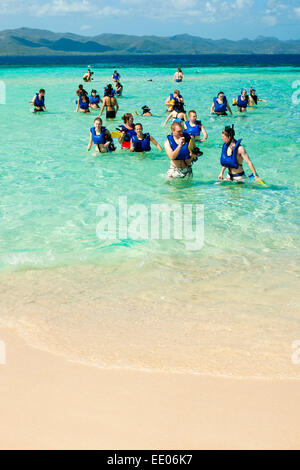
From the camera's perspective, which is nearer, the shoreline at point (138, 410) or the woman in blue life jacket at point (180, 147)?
the shoreline at point (138, 410)

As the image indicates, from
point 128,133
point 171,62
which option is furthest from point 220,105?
point 171,62

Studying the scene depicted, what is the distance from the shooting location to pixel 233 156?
30.1ft

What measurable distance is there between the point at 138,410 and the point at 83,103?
1894cm

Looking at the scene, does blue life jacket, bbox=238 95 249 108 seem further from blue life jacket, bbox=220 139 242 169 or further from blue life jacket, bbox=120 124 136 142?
blue life jacket, bbox=220 139 242 169

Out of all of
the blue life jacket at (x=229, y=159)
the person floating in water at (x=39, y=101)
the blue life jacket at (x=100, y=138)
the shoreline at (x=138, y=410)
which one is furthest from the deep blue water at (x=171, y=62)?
the shoreline at (x=138, y=410)

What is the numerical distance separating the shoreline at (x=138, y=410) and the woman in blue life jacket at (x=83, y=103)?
18.1 m

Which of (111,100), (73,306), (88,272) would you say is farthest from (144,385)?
(111,100)

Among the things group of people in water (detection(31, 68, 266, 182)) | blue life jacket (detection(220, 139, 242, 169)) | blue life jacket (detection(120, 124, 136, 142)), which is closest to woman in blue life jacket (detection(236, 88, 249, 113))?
group of people in water (detection(31, 68, 266, 182))

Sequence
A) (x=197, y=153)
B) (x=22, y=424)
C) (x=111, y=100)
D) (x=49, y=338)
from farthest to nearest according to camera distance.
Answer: (x=111, y=100)
(x=197, y=153)
(x=49, y=338)
(x=22, y=424)

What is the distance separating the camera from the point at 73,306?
16.1 ft

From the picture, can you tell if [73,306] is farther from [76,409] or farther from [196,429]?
[196,429]

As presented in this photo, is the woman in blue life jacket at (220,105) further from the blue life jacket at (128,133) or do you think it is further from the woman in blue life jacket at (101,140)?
the woman in blue life jacket at (101,140)

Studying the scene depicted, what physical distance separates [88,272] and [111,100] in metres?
14.3

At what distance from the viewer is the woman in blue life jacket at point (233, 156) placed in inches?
351
